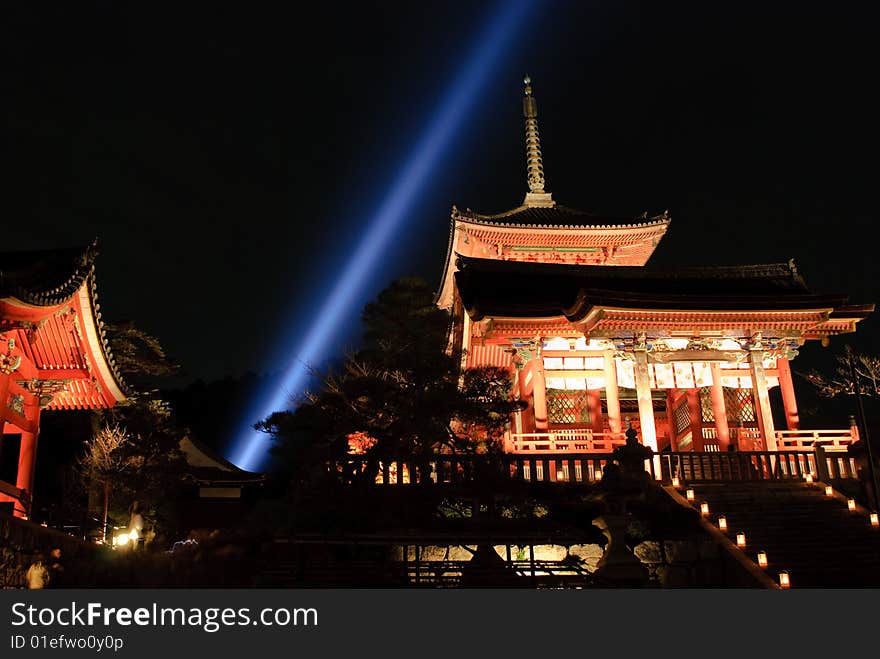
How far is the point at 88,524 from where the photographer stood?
2070cm

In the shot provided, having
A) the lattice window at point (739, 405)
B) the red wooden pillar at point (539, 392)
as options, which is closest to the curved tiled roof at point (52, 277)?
the red wooden pillar at point (539, 392)

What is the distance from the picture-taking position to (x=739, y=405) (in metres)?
28.2

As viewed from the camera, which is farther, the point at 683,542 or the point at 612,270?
the point at 612,270

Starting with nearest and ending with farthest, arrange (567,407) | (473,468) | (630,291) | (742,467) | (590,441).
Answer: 1. (473,468)
2. (742,467)
3. (590,441)
4. (630,291)
5. (567,407)

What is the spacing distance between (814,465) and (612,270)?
11248 millimetres

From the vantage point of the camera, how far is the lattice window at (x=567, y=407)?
27.3 metres

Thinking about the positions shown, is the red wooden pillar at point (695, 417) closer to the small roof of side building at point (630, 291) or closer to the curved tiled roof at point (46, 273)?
the small roof of side building at point (630, 291)

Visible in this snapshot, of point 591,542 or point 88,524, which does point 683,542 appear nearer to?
point 591,542

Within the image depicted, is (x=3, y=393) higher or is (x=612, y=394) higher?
(x=612, y=394)

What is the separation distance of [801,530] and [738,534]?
182 cm

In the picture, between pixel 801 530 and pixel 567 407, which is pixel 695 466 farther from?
pixel 567 407

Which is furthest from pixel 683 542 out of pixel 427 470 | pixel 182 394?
pixel 182 394

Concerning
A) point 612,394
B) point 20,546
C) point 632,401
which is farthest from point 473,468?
point 632,401

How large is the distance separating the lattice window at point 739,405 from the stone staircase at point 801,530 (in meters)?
9.77
